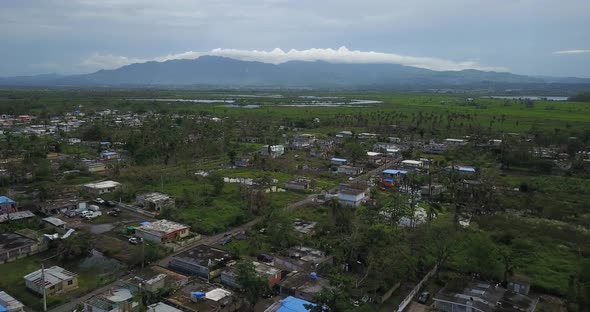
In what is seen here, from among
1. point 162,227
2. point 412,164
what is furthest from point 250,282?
point 412,164

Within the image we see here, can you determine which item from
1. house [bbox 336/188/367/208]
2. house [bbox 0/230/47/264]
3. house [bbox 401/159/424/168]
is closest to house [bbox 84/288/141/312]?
house [bbox 0/230/47/264]

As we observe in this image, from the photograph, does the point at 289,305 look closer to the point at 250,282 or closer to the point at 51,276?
the point at 250,282

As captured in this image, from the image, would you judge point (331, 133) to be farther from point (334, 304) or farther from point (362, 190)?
point (334, 304)

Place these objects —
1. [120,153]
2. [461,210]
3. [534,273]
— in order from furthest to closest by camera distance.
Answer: [120,153] → [461,210] → [534,273]

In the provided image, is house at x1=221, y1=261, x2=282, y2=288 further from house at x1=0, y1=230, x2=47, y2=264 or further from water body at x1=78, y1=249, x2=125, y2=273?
house at x1=0, y1=230, x2=47, y2=264

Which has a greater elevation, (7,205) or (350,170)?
(7,205)

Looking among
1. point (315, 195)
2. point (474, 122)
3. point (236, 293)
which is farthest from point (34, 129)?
point (474, 122)

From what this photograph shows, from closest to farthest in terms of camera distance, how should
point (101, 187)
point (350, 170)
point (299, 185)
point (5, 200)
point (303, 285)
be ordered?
point (303, 285), point (5, 200), point (101, 187), point (299, 185), point (350, 170)

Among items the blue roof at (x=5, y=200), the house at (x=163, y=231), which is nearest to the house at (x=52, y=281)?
the house at (x=163, y=231)
